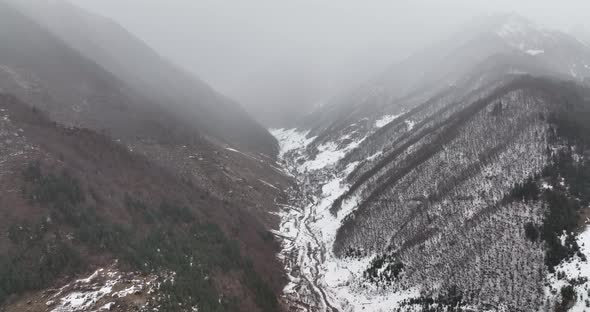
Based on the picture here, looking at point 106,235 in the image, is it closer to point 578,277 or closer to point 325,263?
point 325,263

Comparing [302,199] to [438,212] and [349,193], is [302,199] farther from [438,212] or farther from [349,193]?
[438,212]

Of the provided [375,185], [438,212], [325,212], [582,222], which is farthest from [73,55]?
[582,222]

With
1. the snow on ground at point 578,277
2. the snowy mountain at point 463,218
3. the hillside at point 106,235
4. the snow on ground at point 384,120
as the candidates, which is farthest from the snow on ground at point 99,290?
the snow on ground at point 384,120

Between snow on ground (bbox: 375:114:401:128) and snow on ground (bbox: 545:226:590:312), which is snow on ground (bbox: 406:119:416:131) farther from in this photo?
snow on ground (bbox: 545:226:590:312)

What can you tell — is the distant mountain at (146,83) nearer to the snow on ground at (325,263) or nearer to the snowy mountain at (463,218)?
the snow on ground at (325,263)

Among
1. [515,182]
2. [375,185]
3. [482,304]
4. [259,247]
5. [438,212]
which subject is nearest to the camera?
[482,304]

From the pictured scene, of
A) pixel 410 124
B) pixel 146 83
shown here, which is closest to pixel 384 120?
pixel 410 124
